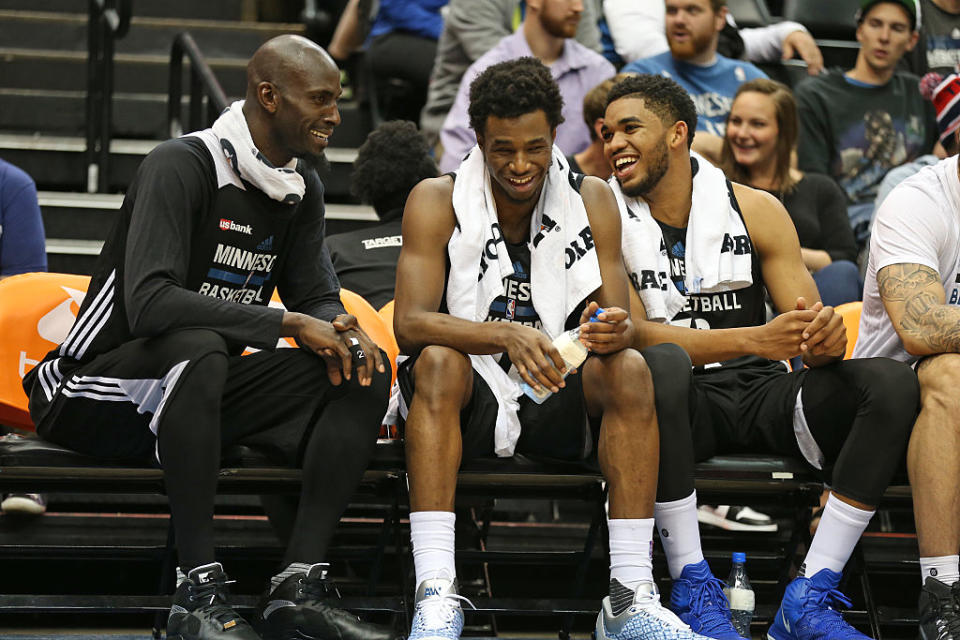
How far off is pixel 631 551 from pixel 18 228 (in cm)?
268

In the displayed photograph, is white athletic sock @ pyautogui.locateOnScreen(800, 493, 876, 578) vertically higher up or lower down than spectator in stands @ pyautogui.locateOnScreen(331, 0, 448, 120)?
lower down

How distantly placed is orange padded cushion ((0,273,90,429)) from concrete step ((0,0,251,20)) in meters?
4.23

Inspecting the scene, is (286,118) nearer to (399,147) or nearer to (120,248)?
(120,248)

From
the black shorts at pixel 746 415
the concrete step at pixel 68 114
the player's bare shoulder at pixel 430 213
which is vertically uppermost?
the player's bare shoulder at pixel 430 213

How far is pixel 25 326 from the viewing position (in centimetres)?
379

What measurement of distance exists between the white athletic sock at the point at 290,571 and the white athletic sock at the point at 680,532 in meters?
0.91

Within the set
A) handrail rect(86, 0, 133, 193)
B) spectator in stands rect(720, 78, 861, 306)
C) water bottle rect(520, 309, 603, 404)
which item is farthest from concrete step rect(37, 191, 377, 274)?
water bottle rect(520, 309, 603, 404)

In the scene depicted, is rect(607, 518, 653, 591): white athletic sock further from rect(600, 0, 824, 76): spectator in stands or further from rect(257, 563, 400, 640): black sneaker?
rect(600, 0, 824, 76): spectator in stands

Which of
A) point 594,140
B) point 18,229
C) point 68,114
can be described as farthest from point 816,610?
point 68,114

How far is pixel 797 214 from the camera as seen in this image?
5.00 metres

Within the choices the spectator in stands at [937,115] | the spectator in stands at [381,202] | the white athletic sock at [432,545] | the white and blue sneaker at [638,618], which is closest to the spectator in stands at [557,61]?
the spectator in stands at [381,202]

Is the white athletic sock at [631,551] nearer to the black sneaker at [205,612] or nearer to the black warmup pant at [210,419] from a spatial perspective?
the black warmup pant at [210,419]

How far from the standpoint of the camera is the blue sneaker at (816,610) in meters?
3.27

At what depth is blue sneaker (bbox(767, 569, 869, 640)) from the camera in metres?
3.27
